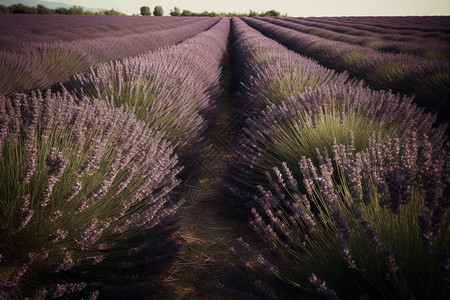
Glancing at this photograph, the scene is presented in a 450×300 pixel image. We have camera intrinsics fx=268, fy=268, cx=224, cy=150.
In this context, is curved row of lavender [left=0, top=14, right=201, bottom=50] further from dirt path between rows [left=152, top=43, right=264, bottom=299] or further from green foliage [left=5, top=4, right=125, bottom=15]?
green foliage [left=5, top=4, right=125, bottom=15]

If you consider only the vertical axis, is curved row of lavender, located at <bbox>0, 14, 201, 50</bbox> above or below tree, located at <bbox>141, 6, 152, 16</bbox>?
below

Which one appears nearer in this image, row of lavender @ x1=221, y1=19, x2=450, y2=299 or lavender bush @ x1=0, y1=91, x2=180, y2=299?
row of lavender @ x1=221, y1=19, x2=450, y2=299

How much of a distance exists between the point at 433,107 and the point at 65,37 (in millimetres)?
10874

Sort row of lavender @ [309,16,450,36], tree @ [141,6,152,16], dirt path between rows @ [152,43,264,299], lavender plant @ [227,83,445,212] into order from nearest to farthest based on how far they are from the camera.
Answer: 1. dirt path between rows @ [152,43,264,299]
2. lavender plant @ [227,83,445,212]
3. row of lavender @ [309,16,450,36]
4. tree @ [141,6,152,16]

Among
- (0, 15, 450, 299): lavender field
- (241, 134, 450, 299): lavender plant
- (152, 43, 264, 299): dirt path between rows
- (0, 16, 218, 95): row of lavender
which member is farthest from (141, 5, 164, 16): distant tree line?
(241, 134, 450, 299): lavender plant

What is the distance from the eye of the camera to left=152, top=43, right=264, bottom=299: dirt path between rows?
1606mm

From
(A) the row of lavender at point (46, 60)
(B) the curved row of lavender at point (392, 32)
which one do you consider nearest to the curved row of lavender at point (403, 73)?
(A) the row of lavender at point (46, 60)

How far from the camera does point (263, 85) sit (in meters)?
3.83

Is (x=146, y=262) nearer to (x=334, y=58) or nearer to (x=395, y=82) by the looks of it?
(x=395, y=82)

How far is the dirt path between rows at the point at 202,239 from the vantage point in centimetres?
161

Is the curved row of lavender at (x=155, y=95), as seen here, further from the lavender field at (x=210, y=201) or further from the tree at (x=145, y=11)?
the tree at (x=145, y=11)

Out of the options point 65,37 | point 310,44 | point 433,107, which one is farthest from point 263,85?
point 65,37

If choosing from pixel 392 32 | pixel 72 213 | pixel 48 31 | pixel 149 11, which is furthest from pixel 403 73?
pixel 149 11

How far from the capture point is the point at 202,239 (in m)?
2.06
